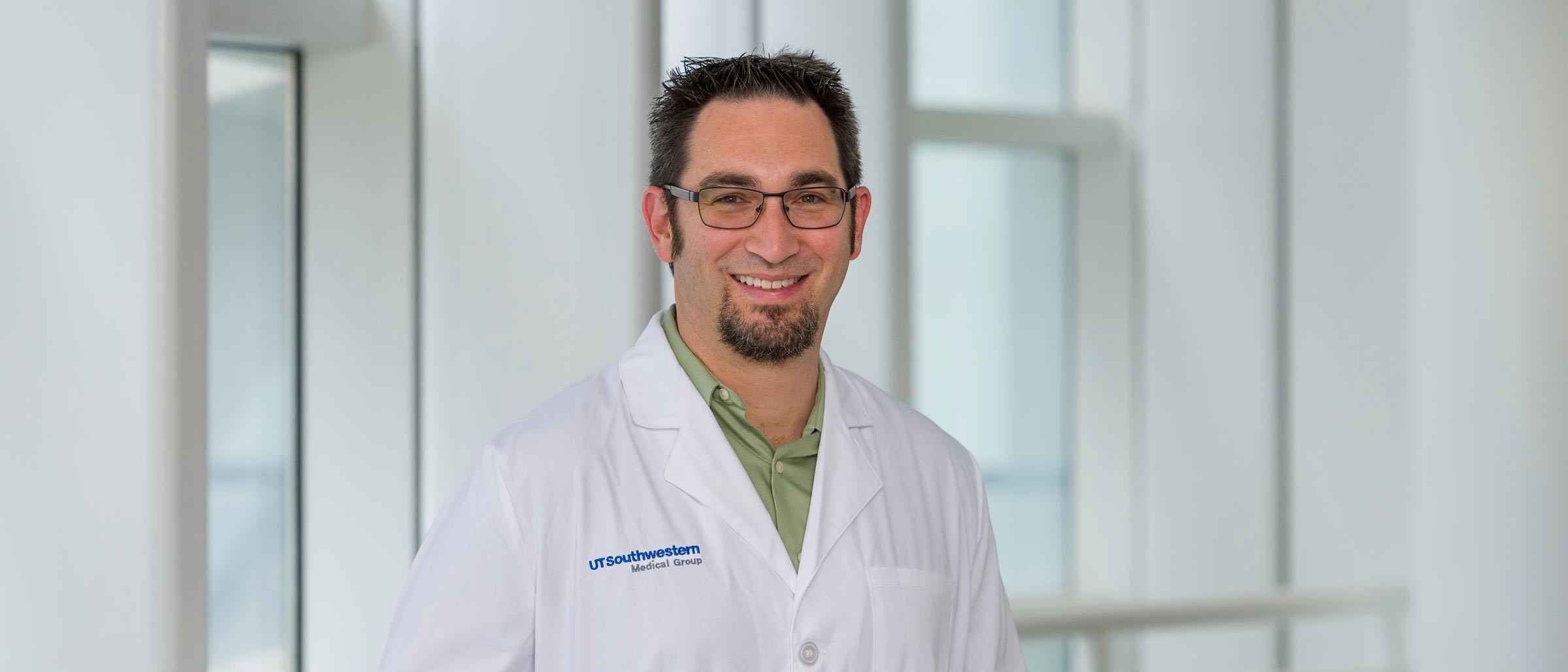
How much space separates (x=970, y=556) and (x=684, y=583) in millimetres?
408

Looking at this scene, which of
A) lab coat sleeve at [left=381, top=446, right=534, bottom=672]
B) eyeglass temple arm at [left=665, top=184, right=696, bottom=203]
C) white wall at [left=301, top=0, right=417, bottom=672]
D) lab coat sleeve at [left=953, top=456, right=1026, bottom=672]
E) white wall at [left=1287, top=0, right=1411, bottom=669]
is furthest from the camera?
white wall at [left=1287, top=0, right=1411, bottom=669]

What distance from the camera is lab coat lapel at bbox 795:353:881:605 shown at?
1401 millimetres

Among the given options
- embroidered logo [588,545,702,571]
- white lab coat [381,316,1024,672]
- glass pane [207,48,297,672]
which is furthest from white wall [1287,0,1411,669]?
embroidered logo [588,545,702,571]

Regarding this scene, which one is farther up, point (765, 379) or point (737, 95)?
point (737, 95)

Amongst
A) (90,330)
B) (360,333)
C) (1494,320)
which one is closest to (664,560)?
(90,330)

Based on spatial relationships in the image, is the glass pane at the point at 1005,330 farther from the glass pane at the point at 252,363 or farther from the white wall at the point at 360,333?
the glass pane at the point at 252,363

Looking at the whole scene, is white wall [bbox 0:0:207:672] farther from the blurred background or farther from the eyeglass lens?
the eyeglass lens

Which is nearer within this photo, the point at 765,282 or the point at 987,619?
the point at 765,282

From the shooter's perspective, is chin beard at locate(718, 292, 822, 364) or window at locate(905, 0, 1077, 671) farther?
window at locate(905, 0, 1077, 671)

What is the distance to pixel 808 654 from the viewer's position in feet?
4.42

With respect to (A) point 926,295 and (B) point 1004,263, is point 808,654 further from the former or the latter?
(B) point 1004,263

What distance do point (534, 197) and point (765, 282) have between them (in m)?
1.26

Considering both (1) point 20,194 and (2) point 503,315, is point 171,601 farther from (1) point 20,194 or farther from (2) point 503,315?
(2) point 503,315

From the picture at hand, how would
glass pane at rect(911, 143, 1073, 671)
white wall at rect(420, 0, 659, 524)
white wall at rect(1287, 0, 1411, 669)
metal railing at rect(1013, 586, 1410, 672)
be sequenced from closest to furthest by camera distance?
white wall at rect(420, 0, 659, 524)
metal railing at rect(1013, 586, 1410, 672)
white wall at rect(1287, 0, 1411, 669)
glass pane at rect(911, 143, 1073, 671)
